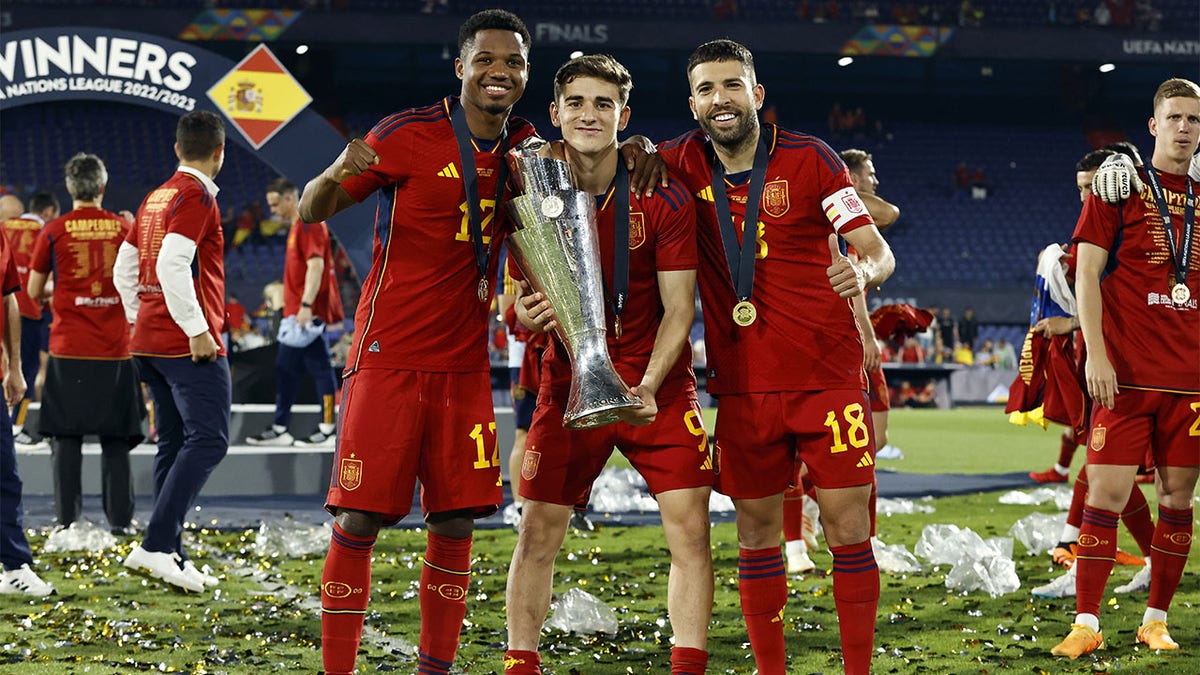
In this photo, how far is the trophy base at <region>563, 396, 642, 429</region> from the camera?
10.8ft

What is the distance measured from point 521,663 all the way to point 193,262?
304 centimetres

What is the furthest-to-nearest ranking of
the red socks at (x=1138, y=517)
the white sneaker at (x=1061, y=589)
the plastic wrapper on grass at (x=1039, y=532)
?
the plastic wrapper on grass at (x=1039, y=532) < the red socks at (x=1138, y=517) < the white sneaker at (x=1061, y=589)

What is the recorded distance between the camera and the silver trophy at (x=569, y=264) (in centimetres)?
333

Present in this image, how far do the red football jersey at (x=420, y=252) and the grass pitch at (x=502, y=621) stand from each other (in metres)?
1.25

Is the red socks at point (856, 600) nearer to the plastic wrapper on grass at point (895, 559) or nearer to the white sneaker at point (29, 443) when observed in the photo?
the plastic wrapper on grass at point (895, 559)

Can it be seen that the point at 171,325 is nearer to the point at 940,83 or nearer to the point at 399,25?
the point at 399,25

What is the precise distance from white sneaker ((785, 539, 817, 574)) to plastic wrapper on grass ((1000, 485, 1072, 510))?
3.54 m

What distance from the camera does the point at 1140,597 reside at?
550 centimetres

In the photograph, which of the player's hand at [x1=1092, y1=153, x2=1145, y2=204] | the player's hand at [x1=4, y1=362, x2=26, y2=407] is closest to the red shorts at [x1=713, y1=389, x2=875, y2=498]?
the player's hand at [x1=1092, y1=153, x2=1145, y2=204]

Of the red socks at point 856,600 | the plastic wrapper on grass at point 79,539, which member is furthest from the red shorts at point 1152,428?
the plastic wrapper on grass at point 79,539

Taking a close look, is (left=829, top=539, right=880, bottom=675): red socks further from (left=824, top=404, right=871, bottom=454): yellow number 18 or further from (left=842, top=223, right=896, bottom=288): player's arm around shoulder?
(left=842, top=223, right=896, bottom=288): player's arm around shoulder

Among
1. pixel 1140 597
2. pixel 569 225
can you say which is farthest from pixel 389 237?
pixel 1140 597

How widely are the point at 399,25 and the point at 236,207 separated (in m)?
5.28

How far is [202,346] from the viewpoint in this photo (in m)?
5.66
